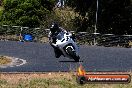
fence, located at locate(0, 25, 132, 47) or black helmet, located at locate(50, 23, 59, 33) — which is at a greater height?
black helmet, located at locate(50, 23, 59, 33)

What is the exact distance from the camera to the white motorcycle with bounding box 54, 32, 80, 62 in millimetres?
5598

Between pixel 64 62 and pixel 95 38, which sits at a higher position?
pixel 95 38

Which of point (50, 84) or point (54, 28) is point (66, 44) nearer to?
point (54, 28)

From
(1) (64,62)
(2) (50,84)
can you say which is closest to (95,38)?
(1) (64,62)

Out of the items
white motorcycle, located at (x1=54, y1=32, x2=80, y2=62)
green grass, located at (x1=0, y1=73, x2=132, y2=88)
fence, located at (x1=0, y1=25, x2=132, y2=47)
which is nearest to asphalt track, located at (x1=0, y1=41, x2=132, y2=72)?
green grass, located at (x1=0, y1=73, x2=132, y2=88)

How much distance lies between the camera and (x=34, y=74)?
58.9 ft

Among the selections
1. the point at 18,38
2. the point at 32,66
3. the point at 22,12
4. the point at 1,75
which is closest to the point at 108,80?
the point at 1,75

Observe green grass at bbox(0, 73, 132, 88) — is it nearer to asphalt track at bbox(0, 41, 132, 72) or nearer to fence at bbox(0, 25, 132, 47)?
asphalt track at bbox(0, 41, 132, 72)

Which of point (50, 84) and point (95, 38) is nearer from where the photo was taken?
point (50, 84)

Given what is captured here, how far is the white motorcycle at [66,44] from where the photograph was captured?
5598 mm

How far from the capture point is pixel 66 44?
221 inches

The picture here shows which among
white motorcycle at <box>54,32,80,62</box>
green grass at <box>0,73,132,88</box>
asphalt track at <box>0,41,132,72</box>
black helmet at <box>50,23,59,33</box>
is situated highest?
black helmet at <box>50,23,59,33</box>

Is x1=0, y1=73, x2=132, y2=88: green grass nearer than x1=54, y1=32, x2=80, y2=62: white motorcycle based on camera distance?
No

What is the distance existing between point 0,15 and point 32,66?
30383mm
